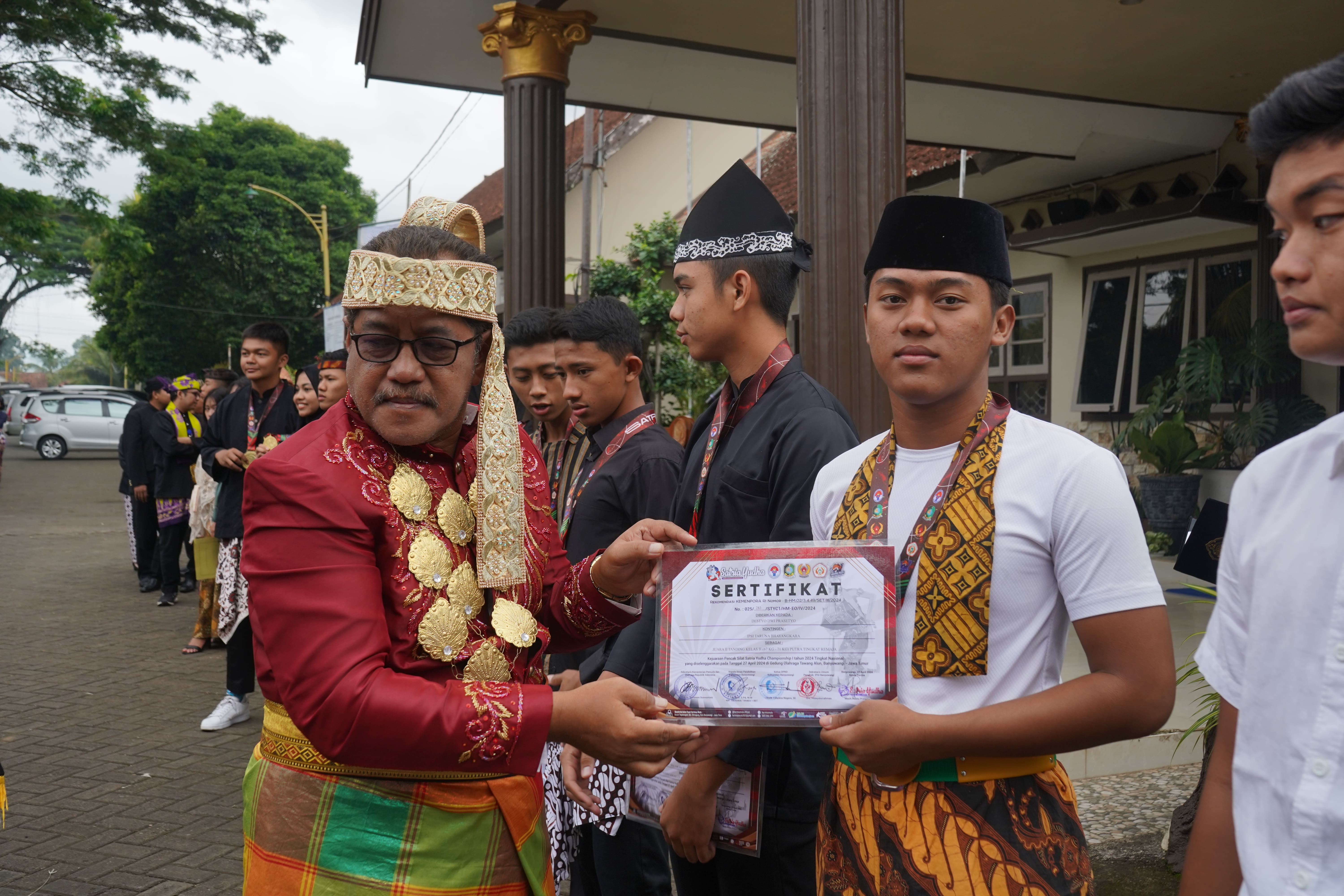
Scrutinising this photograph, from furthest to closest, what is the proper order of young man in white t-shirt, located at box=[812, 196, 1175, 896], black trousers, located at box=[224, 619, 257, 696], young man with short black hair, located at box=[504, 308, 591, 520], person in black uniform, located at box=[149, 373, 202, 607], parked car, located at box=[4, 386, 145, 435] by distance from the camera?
parked car, located at box=[4, 386, 145, 435], person in black uniform, located at box=[149, 373, 202, 607], black trousers, located at box=[224, 619, 257, 696], young man with short black hair, located at box=[504, 308, 591, 520], young man in white t-shirt, located at box=[812, 196, 1175, 896]

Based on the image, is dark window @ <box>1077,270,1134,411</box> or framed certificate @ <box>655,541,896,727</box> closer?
framed certificate @ <box>655,541,896,727</box>

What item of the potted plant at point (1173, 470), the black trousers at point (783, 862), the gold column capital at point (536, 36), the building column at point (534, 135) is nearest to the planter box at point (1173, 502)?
the potted plant at point (1173, 470)

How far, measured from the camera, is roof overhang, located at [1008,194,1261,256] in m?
9.66

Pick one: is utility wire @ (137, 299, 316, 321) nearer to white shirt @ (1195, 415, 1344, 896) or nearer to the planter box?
the planter box

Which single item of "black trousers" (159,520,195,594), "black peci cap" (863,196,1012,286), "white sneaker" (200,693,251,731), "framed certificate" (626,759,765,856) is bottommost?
"white sneaker" (200,693,251,731)

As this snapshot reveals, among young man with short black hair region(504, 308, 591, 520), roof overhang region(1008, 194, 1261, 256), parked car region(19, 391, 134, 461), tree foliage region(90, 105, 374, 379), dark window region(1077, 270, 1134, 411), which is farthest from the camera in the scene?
tree foliage region(90, 105, 374, 379)

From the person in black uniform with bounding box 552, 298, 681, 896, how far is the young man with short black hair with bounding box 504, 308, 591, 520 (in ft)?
0.56

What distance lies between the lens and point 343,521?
187 centimetres

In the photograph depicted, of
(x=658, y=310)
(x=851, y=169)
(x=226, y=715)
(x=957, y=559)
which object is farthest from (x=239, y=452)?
(x=658, y=310)

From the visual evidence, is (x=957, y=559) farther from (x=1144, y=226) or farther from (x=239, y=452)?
(x=1144, y=226)

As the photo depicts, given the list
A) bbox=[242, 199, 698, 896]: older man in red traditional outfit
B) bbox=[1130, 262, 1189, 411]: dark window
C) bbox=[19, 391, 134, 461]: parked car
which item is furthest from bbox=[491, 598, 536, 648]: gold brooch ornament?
bbox=[19, 391, 134, 461]: parked car

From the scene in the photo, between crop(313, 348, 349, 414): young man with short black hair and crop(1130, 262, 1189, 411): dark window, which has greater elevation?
crop(1130, 262, 1189, 411): dark window

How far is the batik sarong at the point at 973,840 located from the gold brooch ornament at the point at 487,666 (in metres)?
0.71

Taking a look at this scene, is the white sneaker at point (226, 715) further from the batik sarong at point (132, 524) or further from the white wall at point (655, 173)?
the white wall at point (655, 173)
